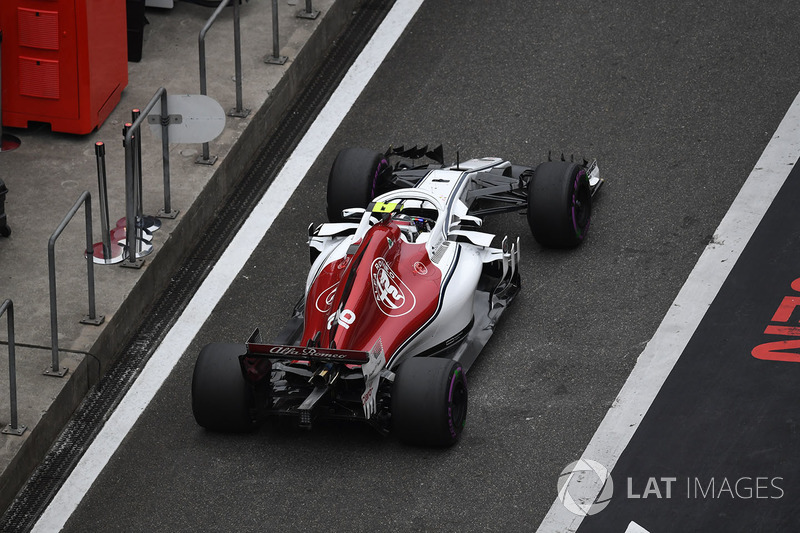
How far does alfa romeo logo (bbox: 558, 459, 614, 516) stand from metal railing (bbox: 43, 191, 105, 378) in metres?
3.51

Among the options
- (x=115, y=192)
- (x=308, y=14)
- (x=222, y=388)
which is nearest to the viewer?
(x=222, y=388)

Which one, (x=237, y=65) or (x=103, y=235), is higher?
(x=237, y=65)

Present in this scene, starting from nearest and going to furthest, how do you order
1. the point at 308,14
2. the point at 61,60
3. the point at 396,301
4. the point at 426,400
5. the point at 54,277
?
1. the point at 426,400
2. the point at 54,277
3. the point at 396,301
4. the point at 61,60
5. the point at 308,14

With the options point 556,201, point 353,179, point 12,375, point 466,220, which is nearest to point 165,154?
point 353,179

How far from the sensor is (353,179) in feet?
40.4

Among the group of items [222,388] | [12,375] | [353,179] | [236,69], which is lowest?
[222,388]

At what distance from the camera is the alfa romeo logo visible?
9.94 m

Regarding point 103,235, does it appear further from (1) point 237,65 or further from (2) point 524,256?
(2) point 524,256

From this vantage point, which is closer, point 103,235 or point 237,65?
point 103,235

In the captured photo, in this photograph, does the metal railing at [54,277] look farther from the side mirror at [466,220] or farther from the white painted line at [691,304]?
the white painted line at [691,304]

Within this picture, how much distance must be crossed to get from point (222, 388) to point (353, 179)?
8.40 ft

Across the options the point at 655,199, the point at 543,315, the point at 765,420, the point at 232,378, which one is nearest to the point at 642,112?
the point at 655,199

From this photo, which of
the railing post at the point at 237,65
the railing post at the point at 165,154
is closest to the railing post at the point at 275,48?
the railing post at the point at 237,65

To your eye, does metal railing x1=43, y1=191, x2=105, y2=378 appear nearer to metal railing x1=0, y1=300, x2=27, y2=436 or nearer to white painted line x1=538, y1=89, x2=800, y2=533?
metal railing x1=0, y1=300, x2=27, y2=436
